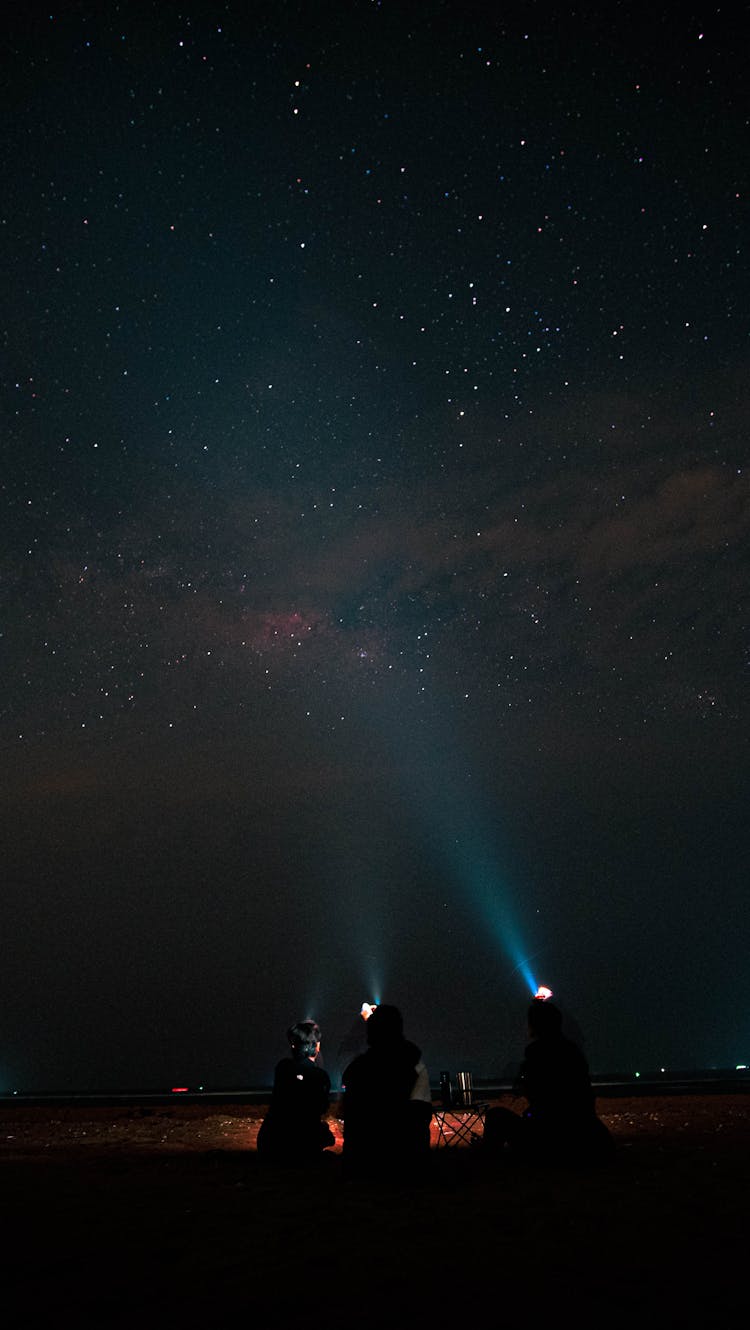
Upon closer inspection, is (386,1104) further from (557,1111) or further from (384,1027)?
(557,1111)

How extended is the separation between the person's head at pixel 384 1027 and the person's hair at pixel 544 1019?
3.90 ft

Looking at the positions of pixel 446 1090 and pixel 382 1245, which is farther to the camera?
pixel 446 1090

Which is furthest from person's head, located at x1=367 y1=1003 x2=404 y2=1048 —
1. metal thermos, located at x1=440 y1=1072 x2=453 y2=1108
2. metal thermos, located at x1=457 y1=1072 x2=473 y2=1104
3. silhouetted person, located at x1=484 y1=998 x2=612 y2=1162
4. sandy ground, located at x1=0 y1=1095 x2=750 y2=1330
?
metal thermos, located at x1=457 y1=1072 x2=473 y2=1104

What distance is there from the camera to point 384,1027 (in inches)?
264

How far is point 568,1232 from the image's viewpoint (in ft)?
14.3

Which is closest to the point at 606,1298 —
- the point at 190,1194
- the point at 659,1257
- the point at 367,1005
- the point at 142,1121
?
the point at 659,1257

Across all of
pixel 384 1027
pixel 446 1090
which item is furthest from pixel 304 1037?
pixel 384 1027

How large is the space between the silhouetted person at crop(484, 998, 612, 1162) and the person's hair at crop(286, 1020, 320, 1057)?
3284 millimetres

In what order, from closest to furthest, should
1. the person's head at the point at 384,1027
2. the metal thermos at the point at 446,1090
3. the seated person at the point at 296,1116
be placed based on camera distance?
1. the person's head at the point at 384,1027
2. the seated person at the point at 296,1116
3. the metal thermos at the point at 446,1090

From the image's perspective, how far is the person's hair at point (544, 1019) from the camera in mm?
7207

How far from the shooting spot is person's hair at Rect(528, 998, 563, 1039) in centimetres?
721

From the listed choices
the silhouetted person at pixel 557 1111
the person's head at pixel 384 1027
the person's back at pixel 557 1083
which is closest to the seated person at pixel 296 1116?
the person's head at pixel 384 1027

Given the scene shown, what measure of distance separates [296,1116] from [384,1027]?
183 centimetres

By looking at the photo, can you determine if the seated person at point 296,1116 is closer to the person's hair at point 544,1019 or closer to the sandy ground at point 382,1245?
the sandy ground at point 382,1245
